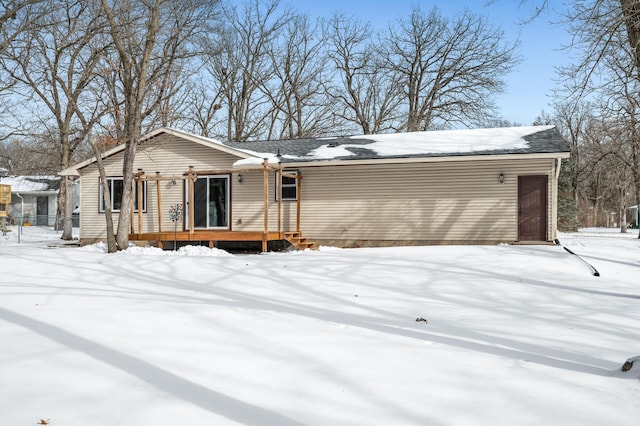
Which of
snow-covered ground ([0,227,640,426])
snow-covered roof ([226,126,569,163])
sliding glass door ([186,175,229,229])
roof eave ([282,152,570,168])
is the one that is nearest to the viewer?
snow-covered ground ([0,227,640,426])

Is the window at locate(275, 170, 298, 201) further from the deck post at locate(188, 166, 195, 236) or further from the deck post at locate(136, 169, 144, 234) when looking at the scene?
the deck post at locate(136, 169, 144, 234)

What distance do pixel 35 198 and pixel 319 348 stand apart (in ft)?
135


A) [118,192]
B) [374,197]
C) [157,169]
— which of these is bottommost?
[374,197]

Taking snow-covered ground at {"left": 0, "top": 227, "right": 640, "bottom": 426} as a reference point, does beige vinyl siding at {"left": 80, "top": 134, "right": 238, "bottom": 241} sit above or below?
above

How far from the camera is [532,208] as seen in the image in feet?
47.1

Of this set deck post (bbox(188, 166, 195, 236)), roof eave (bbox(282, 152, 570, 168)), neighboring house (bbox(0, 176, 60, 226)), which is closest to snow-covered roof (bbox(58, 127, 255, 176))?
deck post (bbox(188, 166, 195, 236))

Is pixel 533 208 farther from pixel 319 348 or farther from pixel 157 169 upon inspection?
pixel 157 169

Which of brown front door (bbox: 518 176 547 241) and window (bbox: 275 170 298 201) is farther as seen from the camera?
window (bbox: 275 170 298 201)

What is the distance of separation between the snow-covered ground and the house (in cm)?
542

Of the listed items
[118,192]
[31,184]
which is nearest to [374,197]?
[118,192]

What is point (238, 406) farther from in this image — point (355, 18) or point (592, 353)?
point (355, 18)

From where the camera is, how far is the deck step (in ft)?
49.8

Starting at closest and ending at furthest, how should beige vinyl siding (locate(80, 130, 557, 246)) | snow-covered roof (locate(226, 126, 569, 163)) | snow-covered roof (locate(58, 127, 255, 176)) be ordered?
snow-covered roof (locate(226, 126, 569, 163)), beige vinyl siding (locate(80, 130, 557, 246)), snow-covered roof (locate(58, 127, 255, 176))

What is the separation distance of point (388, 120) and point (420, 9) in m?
7.94
